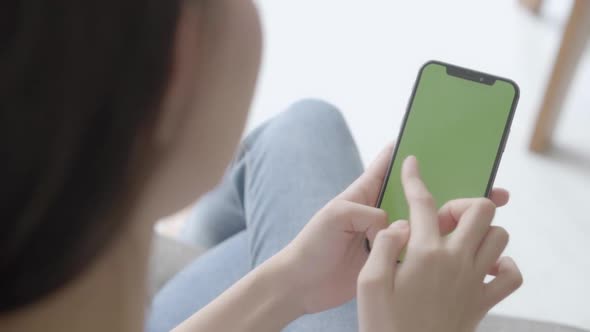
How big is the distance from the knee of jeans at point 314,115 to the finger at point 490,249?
1.36 feet

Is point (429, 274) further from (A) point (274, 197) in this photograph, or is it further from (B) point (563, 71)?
(B) point (563, 71)

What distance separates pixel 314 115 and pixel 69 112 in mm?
635

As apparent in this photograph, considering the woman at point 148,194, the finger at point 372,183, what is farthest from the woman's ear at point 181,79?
the finger at point 372,183

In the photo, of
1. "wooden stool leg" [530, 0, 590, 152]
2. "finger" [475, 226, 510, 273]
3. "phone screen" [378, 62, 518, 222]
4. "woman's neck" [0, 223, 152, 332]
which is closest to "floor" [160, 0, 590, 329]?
"wooden stool leg" [530, 0, 590, 152]

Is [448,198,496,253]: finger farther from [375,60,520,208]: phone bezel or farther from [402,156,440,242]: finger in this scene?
[375,60,520,208]: phone bezel

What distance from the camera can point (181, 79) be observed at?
31cm

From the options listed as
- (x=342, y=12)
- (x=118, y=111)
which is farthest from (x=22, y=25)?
(x=342, y=12)

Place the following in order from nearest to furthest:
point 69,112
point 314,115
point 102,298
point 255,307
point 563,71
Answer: point 69,112 → point 102,298 → point 255,307 → point 314,115 → point 563,71

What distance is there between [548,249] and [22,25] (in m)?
1.14

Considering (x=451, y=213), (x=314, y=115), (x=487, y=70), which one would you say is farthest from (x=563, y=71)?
(x=451, y=213)

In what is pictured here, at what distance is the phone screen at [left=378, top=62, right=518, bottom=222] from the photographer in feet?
2.04

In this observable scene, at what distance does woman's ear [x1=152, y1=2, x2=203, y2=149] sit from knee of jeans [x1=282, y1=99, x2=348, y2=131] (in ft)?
1.79

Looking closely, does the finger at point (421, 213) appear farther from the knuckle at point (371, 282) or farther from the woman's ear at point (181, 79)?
the woman's ear at point (181, 79)

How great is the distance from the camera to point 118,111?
0.28 metres
